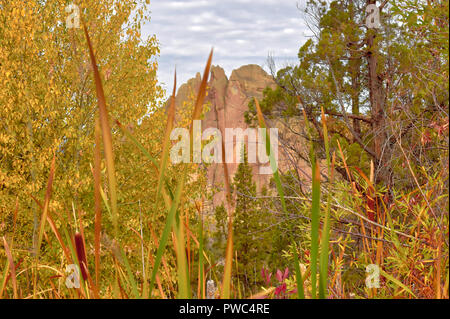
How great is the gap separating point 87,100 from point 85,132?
32.0 inches

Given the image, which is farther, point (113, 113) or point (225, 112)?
point (225, 112)

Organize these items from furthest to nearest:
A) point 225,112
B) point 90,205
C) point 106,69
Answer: point 225,112, point 90,205, point 106,69

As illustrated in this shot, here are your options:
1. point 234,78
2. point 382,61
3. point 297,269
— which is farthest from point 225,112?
point 297,269

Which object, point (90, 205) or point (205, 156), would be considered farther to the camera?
point (90, 205)

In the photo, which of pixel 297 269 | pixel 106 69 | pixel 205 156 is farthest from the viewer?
pixel 205 156

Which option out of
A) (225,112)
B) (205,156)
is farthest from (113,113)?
(225,112)

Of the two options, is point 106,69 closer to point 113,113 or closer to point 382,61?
point 113,113

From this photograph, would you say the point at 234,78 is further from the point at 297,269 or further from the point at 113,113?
the point at 297,269

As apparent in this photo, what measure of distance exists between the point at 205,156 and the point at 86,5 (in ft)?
14.7

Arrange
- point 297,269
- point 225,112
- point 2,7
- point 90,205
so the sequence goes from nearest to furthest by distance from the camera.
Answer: point 297,269, point 2,7, point 90,205, point 225,112

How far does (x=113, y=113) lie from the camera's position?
9.64 metres

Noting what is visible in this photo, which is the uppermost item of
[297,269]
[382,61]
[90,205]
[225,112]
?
[225,112]

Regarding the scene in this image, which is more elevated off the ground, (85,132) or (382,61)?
(382,61)
